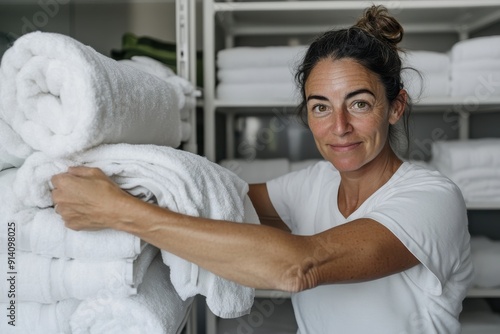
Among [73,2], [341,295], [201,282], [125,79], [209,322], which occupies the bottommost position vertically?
[209,322]

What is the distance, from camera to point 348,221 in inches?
35.1

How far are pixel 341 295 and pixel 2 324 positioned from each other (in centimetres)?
56

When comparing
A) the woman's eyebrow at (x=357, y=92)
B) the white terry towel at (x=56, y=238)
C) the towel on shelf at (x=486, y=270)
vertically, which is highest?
the woman's eyebrow at (x=357, y=92)

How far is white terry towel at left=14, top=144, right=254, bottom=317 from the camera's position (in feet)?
1.90

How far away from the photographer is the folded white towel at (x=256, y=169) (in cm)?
144

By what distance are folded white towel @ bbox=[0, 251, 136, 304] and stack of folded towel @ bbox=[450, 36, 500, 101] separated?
3.62ft

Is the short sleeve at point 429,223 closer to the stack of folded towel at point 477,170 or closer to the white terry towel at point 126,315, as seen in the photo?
the white terry towel at point 126,315

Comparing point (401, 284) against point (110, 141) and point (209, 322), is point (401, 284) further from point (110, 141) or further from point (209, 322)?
point (209, 322)

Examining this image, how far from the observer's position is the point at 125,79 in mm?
630

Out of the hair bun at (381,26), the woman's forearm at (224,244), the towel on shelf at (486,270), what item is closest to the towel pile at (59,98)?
the woman's forearm at (224,244)

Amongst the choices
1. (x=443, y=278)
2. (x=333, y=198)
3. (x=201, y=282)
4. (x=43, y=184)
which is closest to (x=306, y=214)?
(x=333, y=198)

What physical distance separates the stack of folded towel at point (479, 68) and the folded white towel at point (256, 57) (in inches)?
17.3

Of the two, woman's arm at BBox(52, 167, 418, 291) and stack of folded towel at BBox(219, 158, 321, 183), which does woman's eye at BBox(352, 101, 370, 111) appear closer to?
woman's arm at BBox(52, 167, 418, 291)

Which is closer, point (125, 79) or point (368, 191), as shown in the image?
point (125, 79)
